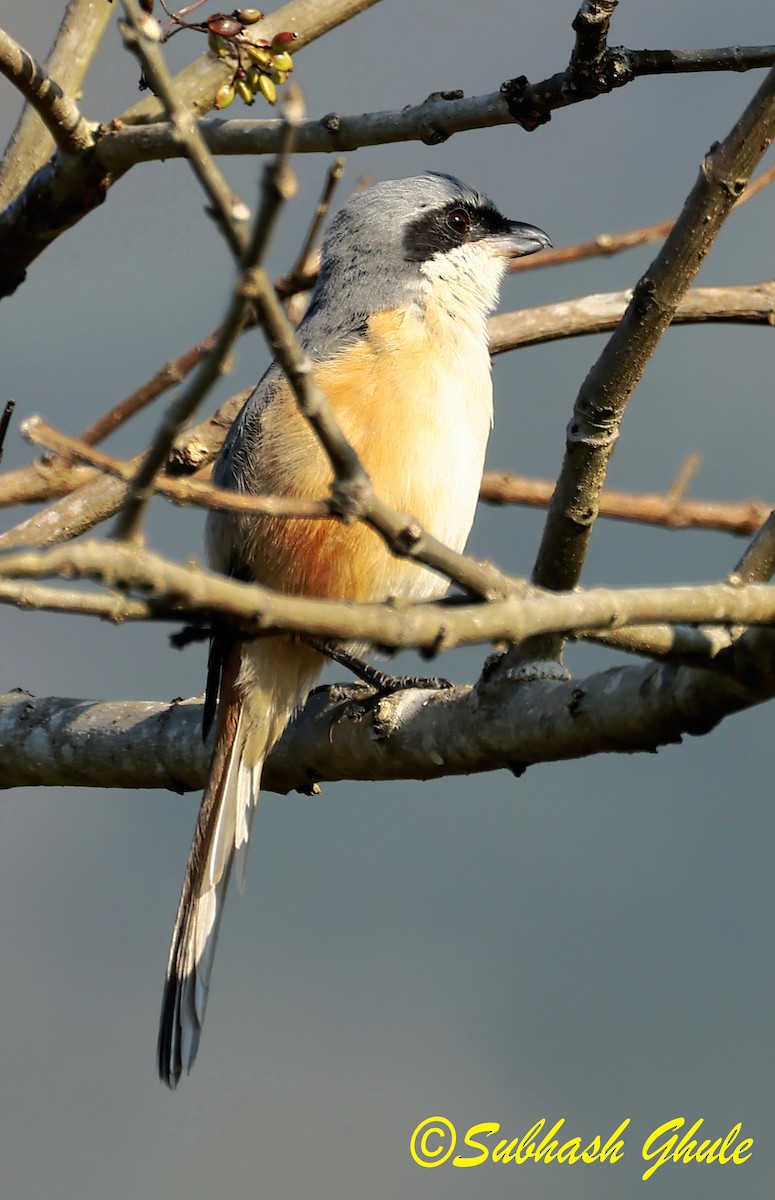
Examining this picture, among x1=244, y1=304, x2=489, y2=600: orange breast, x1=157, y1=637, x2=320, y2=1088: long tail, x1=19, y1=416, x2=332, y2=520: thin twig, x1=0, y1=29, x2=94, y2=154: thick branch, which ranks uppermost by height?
x1=0, y1=29, x2=94, y2=154: thick branch

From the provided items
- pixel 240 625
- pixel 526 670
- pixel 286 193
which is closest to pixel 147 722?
pixel 526 670

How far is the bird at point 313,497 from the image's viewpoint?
393 cm

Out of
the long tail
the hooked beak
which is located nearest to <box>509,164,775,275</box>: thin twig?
the hooked beak

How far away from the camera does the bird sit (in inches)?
155

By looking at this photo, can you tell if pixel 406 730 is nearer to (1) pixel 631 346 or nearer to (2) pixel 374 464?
(2) pixel 374 464

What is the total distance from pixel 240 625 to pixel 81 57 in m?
2.99

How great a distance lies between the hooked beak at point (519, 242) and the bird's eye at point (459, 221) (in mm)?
108

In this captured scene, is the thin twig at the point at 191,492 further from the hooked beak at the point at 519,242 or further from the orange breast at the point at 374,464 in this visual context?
the hooked beak at the point at 519,242

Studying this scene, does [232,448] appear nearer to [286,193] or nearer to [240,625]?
[240,625]

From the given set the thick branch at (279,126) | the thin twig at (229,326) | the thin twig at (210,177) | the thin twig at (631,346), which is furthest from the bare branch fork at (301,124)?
the thin twig at (229,326)

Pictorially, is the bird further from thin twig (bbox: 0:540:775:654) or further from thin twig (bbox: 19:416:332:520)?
thin twig (bbox: 19:416:332:520)

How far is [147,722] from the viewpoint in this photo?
3.91 metres

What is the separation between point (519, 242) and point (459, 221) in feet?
0.77

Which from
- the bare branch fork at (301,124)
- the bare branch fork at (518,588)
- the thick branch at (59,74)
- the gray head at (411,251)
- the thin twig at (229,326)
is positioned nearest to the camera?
the thin twig at (229,326)
